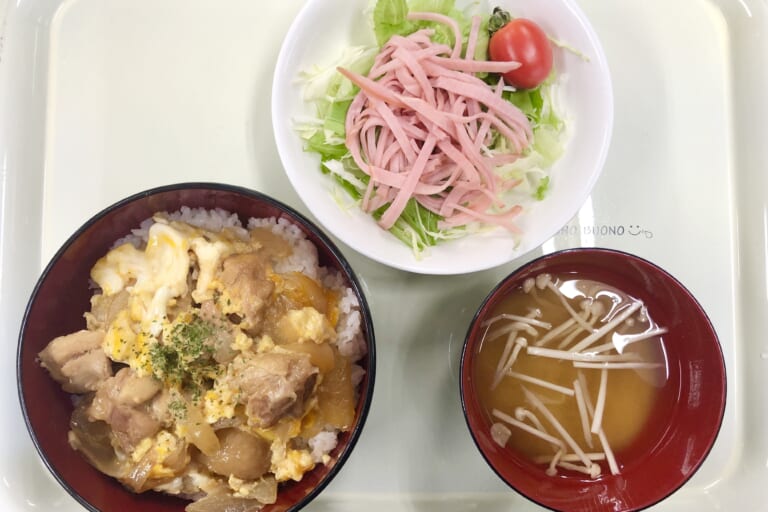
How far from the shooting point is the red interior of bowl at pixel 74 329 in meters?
1.38

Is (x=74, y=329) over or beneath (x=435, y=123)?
beneath

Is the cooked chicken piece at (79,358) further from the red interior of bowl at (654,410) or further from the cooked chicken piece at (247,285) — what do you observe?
the red interior of bowl at (654,410)

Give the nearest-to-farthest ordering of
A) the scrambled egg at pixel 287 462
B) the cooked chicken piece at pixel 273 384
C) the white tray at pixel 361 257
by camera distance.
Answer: the cooked chicken piece at pixel 273 384 < the scrambled egg at pixel 287 462 < the white tray at pixel 361 257

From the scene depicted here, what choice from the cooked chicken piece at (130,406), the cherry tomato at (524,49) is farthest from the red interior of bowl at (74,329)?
the cherry tomato at (524,49)

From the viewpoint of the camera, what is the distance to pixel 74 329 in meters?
1.56

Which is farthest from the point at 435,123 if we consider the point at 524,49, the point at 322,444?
the point at 322,444

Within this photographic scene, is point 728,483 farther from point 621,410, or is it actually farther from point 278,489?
point 278,489

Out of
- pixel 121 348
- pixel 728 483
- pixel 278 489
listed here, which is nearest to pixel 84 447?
pixel 121 348

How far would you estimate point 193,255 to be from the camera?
144cm

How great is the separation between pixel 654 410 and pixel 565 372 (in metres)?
0.27

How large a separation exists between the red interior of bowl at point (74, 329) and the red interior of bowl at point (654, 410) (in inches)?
14.0

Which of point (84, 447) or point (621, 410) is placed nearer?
point (84, 447)

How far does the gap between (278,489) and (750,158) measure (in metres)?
1.68

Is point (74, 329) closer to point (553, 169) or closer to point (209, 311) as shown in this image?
point (209, 311)
